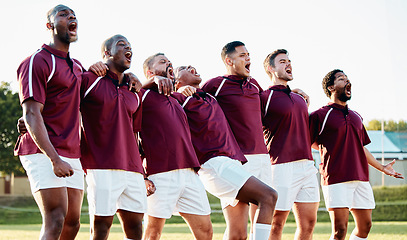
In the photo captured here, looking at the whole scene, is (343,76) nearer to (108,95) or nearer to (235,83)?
(235,83)

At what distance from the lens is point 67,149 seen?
5207mm

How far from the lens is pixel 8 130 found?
42.1m

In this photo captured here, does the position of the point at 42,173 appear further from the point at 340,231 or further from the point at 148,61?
the point at 340,231

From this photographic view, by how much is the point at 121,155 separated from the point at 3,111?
38.8 m

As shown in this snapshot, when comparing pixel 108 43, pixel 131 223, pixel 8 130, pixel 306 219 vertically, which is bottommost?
pixel 8 130

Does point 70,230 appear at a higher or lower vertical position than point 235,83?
lower

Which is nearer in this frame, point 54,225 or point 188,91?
point 54,225

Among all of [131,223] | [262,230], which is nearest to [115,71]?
[131,223]

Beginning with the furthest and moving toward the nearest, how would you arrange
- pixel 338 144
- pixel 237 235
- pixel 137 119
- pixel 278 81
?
pixel 338 144 < pixel 278 81 < pixel 237 235 < pixel 137 119

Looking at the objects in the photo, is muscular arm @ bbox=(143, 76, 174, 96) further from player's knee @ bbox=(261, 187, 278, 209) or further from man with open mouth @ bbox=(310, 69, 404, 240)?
man with open mouth @ bbox=(310, 69, 404, 240)

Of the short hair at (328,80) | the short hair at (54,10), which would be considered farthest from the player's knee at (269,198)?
the short hair at (328,80)

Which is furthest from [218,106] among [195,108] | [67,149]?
[67,149]

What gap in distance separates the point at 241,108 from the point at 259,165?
0.76 meters

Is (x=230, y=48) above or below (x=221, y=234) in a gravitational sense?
above
